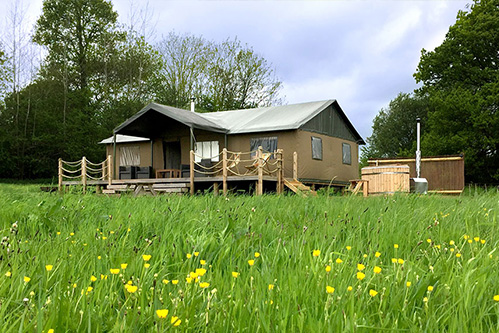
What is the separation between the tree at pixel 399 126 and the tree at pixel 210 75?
41.9 ft

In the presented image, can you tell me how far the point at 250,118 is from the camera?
Answer: 21.8 meters

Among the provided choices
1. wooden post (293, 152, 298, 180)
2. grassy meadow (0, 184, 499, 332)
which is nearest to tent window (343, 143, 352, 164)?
wooden post (293, 152, 298, 180)

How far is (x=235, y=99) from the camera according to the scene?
3669 cm

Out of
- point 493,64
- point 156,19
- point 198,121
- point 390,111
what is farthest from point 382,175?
point 390,111

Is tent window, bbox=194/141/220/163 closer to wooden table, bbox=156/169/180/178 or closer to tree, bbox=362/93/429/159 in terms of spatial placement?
wooden table, bbox=156/169/180/178

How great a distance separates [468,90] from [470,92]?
17cm

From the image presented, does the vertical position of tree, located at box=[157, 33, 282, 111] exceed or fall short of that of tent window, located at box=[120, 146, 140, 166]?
it exceeds it

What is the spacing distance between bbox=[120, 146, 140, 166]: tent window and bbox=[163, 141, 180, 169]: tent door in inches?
79.6

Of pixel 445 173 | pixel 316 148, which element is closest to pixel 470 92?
pixel 445 173

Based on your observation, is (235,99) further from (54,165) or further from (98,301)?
(98,301)

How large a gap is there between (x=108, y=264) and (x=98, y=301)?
91 centimetres

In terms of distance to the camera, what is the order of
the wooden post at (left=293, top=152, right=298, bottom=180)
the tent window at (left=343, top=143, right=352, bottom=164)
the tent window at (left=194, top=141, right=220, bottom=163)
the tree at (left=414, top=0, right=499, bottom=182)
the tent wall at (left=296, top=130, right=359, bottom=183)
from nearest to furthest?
the wooden post at (left=293, top=152, right=298, bottom=180) → the tent wall at (left=296, top=130, right=359, bottom=183) → the tent window at (left=194, top=141, right=220, bottom=163) → the tent window at (left=343, top=143, right=352, bottom=164) → the tree at (left=414, top=0, right=499, bottom=182)

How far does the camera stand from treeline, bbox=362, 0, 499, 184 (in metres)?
26.6

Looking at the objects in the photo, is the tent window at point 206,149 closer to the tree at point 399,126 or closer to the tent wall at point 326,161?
the tent wall at point 326,161
